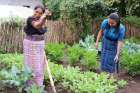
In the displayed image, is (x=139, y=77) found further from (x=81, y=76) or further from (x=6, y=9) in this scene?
(x=6, y=9)

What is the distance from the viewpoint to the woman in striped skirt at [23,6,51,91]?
7.57 meters

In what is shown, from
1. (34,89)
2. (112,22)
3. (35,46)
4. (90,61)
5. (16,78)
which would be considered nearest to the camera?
(34,89)

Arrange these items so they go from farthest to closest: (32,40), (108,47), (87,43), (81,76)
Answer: (87,43) → (108,47) → (81,76) → (32,40)

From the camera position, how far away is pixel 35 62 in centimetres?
768

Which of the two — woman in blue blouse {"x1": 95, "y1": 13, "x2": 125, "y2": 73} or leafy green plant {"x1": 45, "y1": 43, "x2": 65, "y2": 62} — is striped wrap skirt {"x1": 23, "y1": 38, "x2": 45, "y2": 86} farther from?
leafy green plant {"x1": 45, "y1": 43, "x2": 65, "y2": 62}

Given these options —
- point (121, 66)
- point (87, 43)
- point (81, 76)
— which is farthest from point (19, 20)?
point (81, 76)

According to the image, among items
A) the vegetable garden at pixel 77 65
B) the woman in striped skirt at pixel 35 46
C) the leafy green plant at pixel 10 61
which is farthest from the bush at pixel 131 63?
the woman in striped skirt at pixel 35 46

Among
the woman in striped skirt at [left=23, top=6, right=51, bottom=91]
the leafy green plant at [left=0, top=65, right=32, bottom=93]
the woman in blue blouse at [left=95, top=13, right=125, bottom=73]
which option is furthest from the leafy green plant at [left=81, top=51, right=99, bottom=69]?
the leafy green plant at [left=0, top=65, right=32, bottom=93]

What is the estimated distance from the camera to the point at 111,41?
31.7 ft

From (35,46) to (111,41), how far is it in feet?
8.35

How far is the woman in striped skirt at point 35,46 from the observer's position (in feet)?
24.8

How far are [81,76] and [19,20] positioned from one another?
227 inches

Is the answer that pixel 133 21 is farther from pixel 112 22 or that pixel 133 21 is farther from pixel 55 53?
pixel 112 22

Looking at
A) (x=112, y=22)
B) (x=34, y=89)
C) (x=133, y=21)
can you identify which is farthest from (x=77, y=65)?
(x=133, y=21)
